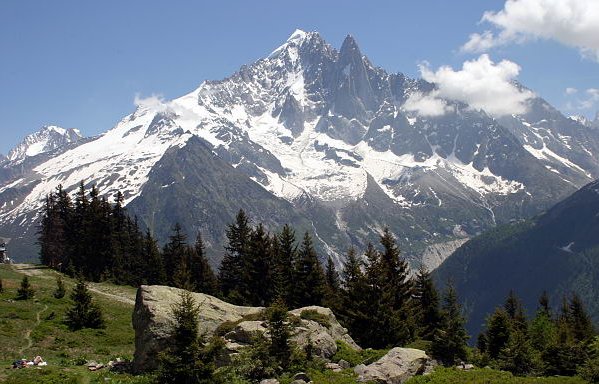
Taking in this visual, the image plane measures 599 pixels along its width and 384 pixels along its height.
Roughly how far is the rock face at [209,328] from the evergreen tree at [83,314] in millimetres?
12766

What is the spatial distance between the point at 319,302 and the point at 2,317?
32.4m

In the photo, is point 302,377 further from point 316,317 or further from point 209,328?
point 316,317

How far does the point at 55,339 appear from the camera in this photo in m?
42.9

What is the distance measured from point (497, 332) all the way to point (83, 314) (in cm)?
4054

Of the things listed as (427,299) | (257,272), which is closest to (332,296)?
(257,272)

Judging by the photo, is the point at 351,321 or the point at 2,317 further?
the point at 351,321

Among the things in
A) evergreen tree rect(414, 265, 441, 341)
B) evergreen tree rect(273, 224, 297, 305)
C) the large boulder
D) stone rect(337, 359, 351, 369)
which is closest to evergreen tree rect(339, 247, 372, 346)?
evergreen tree rect(273, 224, 297, 305)

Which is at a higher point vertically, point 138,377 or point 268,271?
point 268,271

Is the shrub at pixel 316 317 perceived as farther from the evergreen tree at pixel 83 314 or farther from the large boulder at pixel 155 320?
the evergreen tree at pixel 83 314

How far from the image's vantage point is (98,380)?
31922 mm

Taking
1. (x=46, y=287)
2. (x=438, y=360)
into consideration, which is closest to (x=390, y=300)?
(x=438, y=360)

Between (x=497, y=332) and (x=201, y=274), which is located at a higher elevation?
(x=201, y=274)

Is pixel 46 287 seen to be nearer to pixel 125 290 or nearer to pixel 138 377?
pixel 125 290

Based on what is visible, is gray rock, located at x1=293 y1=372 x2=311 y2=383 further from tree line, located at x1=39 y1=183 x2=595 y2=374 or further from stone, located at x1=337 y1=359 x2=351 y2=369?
tree line, located at x1=39 y1=183 x2=595 y2=374
